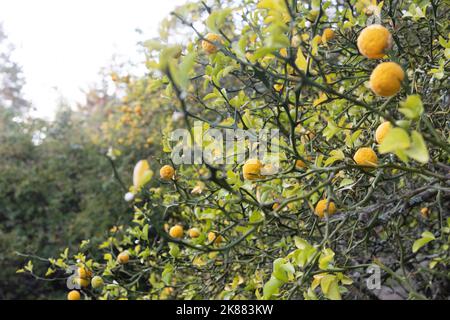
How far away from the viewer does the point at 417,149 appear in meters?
0.57

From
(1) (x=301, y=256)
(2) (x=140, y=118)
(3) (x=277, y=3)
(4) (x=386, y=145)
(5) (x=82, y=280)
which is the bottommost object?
(5) (x=82, y=280)

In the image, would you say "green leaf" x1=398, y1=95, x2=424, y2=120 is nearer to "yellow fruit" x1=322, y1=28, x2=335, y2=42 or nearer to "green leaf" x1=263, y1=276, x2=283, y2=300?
"green leaf" x1=263, y1=276, x2=283, y2=300

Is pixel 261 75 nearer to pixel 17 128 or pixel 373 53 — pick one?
pixel 373 53

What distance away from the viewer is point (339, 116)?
3.85ft

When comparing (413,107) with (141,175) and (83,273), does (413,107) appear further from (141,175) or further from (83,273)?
(83,273)

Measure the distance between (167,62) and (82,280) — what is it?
1252 millimetres

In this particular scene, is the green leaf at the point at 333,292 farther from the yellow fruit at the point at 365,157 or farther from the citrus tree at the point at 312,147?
A: the yellow fruit at the point at 365,157

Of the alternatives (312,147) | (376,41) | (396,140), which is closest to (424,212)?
(312,147)

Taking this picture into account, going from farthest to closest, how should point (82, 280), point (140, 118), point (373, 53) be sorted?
point (140, 118), point (82, 280), point (373, 53)

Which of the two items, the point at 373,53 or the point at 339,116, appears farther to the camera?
the point at 339,116

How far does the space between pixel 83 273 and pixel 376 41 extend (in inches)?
52.1

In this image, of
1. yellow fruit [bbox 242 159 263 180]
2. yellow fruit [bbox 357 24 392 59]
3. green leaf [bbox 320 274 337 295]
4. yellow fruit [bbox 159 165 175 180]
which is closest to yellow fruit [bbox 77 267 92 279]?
yellow fruit [bbox 159 165 175 180]

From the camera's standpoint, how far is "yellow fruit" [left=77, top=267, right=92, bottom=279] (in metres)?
1.55
